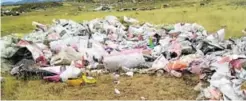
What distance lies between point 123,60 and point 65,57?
0.93 meters

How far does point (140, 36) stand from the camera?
8969 millimetres

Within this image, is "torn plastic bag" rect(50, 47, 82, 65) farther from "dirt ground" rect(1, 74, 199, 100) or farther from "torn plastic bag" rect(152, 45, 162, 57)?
"torn plastic bag" rect(152, 45, 162, 57)

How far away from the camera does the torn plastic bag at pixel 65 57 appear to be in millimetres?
6635

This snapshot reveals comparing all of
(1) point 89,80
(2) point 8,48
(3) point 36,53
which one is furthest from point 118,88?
(2) point 8,48

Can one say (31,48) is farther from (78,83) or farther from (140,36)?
(140,36)

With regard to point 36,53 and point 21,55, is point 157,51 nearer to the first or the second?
point 36,53

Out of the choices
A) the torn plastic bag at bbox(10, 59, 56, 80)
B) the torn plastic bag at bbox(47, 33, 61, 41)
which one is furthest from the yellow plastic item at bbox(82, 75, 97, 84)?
the torn plastic bag at bbox(47, 33, 61, 41)

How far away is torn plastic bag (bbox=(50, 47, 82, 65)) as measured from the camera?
664 centimetres

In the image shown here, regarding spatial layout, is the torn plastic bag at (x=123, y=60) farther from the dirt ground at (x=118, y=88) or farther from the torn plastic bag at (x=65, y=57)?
the torn plastic bag at (x=65, y=57)

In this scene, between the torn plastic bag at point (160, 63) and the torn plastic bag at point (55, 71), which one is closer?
the torn plastic bag at point (55, 71)

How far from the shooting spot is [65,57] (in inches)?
263

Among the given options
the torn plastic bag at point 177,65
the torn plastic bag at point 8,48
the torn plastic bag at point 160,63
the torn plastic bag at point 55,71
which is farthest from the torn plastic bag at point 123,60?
the torn plastic bag at point 8,48

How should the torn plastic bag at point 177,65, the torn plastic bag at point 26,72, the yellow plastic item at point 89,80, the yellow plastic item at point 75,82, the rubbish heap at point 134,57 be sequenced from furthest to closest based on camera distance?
the torn plastic bag at point 177,65 → the torn plastic bag at point 26,72 → the yellow plastic item at point 89,80 → the yellow plastic item at point 75,82 → the rubbish heap at point 134,57

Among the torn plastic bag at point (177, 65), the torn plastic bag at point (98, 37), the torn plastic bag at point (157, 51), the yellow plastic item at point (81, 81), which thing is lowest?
the torn plastic bag at point (98, 37)
